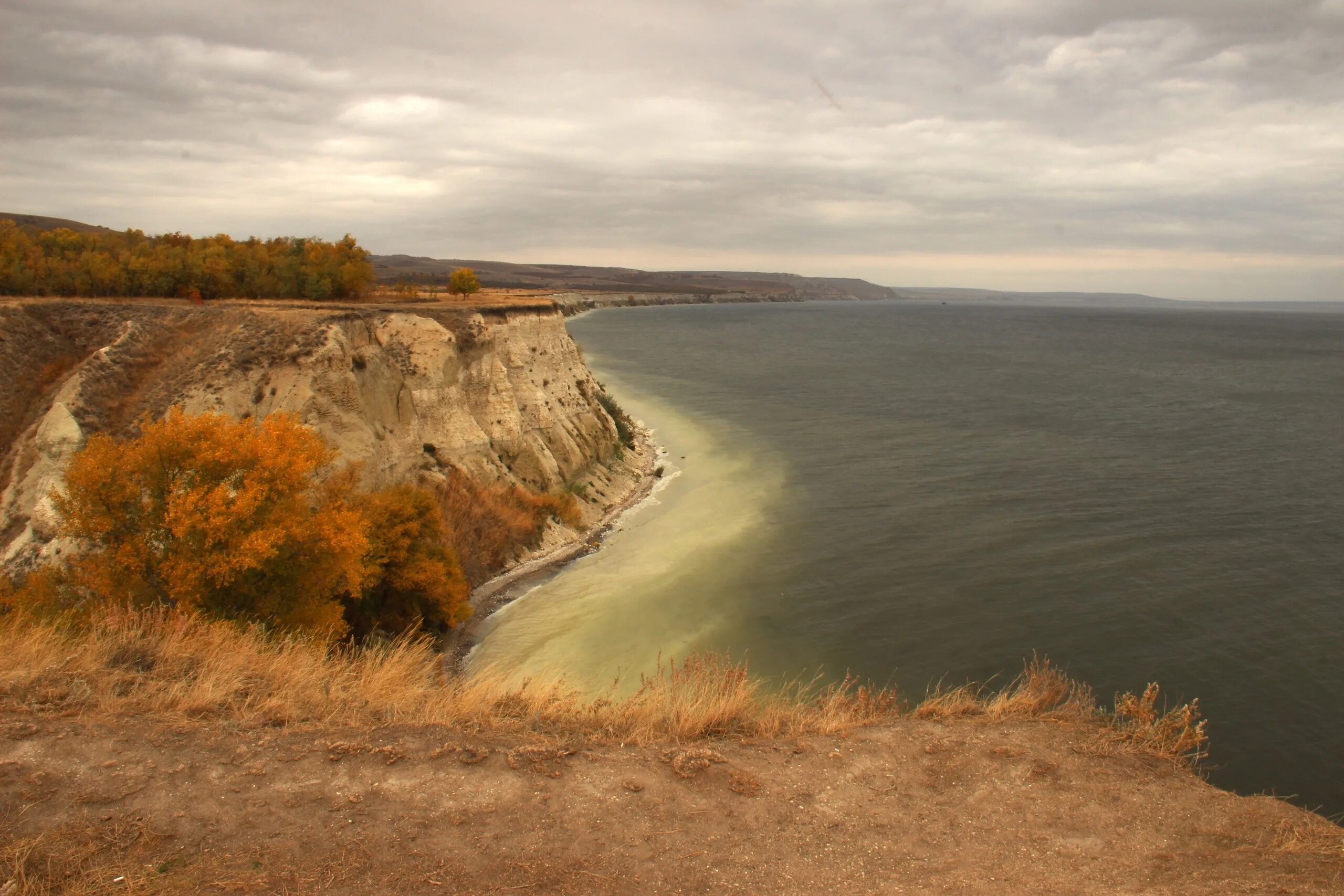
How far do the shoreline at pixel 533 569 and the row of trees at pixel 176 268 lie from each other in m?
15.6

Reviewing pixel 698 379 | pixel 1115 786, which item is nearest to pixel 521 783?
pixel 1115 786

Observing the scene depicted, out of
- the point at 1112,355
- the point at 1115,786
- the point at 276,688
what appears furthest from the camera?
the point at 1112,355

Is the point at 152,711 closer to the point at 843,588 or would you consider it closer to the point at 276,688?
the point at 276,688

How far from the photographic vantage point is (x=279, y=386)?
82.9 feet

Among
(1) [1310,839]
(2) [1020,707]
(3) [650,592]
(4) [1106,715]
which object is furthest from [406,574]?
(1) [1310,839]

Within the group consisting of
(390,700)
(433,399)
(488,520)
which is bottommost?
(488,520)

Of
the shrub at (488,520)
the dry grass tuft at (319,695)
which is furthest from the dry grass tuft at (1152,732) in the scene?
the shrub at (488,520)

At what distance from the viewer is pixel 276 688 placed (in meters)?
9.89

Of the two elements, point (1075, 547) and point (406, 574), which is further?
point (1075, 547)

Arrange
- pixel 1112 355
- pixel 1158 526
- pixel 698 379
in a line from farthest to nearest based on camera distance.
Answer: pixel 1112 355, pixel 698 379, pixel 1158 526

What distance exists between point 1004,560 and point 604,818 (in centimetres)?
2115

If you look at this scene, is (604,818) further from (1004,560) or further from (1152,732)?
(1004,560)

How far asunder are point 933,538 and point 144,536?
75.6 feet

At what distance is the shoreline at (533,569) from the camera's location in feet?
70.6
